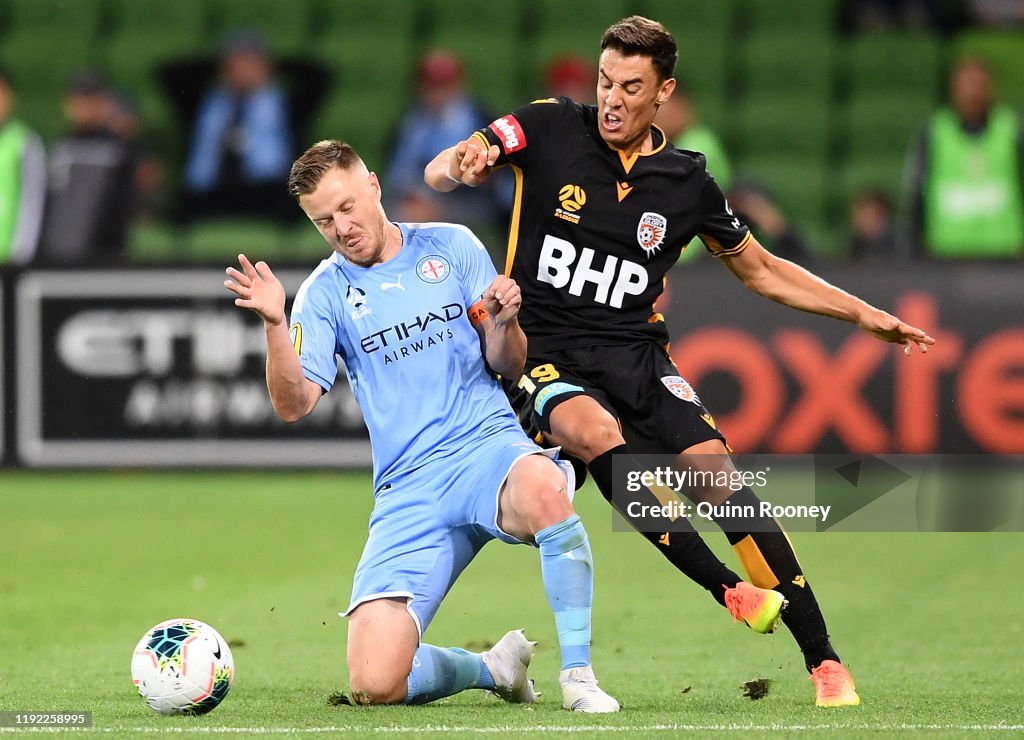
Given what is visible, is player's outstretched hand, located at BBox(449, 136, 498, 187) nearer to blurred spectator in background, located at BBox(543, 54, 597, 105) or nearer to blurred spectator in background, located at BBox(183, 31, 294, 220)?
blurred spectator in background, located at BBox(543, 54, 597, 105)

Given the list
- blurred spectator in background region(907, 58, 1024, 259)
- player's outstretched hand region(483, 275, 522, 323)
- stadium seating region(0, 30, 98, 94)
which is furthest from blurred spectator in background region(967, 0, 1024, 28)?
player's outstretched hand region(483, 275, 522, 323)

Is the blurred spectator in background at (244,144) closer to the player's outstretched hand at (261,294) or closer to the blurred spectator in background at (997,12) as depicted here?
the blurred spectator in background at (997,12)

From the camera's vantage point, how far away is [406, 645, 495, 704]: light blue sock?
562 cm

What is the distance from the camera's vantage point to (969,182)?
12.5 meters

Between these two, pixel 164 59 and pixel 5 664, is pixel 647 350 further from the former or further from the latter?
pixel 164 59

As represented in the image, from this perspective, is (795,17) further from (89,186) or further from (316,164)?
(316,164)

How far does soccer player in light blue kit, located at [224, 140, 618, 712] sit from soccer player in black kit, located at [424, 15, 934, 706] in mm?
202

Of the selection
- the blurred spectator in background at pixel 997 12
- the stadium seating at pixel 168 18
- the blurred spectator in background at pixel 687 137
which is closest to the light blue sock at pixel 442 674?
the blurred spectator in background at pixel 687 137

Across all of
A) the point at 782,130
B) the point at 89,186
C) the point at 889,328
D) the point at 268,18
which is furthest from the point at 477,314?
the point at 268,18

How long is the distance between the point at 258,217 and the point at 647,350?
8023 millimetres

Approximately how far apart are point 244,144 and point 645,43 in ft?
26.7

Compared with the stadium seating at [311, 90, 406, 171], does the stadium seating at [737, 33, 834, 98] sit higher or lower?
higher

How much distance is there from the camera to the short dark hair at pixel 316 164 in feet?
18.2

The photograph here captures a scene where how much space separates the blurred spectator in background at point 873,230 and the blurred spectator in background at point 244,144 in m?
4.28
